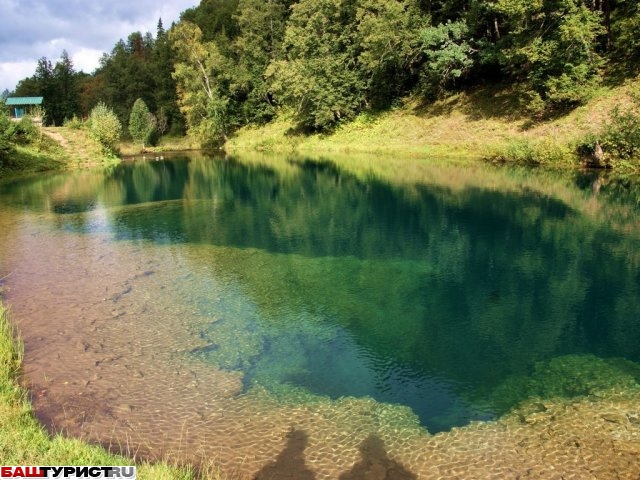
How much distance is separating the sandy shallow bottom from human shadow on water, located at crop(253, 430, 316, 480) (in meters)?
0.02

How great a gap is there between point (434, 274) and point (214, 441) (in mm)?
11531

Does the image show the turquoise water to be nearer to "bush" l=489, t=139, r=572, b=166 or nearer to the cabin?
"bush" l=489, t=139, r=572, b=166

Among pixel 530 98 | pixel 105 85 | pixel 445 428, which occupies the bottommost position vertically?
pixel 445 428

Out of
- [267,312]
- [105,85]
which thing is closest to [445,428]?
[267,312]

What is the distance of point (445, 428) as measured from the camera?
31.1 feet

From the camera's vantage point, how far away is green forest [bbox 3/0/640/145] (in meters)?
42.9

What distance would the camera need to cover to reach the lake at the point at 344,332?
917 cm

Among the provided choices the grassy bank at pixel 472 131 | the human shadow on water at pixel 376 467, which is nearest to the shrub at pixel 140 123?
the grassy bank at pixel 472 131

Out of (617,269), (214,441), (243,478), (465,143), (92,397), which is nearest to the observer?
(243,478)

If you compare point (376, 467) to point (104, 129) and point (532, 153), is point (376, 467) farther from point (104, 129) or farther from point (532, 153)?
point (104, 129)

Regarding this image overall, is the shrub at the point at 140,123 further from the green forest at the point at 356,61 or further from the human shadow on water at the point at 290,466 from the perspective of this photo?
the human shadow on water at the point at 290,466

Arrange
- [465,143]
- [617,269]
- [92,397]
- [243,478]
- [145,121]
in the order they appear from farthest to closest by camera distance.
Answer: [145,121] < [465,143] < [617,269] < [92,397] < [243,478]

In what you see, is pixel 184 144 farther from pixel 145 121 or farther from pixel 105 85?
pixel 105 85

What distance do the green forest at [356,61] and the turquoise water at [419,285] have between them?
48.5 ft
